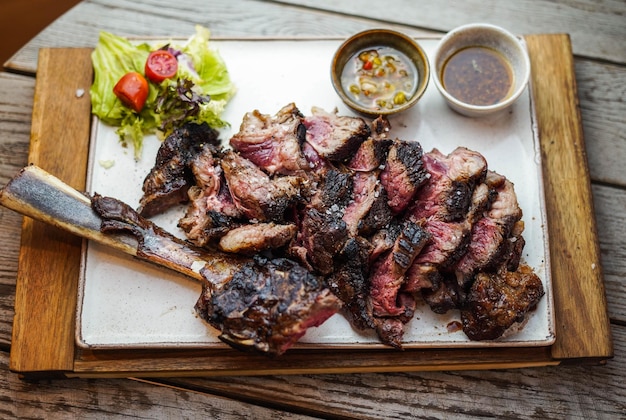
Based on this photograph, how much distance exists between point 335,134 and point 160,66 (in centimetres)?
150

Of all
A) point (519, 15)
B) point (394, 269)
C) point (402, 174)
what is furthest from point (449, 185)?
point (519, 15)

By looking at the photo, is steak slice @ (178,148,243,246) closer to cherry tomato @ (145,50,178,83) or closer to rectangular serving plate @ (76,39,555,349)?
rectangular serving plate @ (76,39,555,349)

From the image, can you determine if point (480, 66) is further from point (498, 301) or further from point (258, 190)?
point (258, 190)

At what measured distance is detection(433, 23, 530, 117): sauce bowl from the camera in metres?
4.79

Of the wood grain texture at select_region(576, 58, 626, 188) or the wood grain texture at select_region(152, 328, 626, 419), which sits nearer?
the wood grain texture at select_region(152, 328, 626, 419)

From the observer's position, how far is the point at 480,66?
16.0 feet

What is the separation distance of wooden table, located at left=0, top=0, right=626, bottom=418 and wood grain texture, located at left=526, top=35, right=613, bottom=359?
57mm

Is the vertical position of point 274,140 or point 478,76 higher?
point 478,76

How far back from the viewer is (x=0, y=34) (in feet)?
19.3

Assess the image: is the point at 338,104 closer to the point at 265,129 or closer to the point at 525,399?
the point at 265,129

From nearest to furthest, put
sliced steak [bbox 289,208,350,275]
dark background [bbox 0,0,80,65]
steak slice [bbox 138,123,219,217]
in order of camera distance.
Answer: sliced steak [bbox 289,208,350,275] < steak slice [bbox 138,123,219,217] < dark background [bbox 0,0,80,65]

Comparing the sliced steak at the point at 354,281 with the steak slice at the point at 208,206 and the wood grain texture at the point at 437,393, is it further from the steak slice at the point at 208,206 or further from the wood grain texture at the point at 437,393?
the steak slice at the point at 208,206

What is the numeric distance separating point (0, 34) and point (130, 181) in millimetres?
2394

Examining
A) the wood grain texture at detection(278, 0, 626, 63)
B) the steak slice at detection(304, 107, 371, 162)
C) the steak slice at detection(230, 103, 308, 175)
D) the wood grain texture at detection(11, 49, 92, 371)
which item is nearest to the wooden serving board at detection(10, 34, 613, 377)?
the wood grain texture at detection(11, 49, 92, 371)
